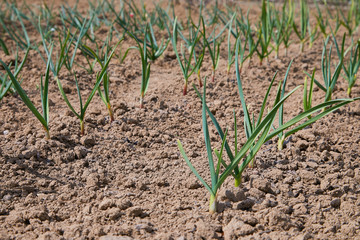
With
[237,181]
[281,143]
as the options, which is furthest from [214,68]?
[237,181]

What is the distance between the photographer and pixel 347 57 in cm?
322

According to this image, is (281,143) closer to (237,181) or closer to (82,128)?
(237,181)

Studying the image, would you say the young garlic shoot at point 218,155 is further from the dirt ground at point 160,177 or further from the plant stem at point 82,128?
the plant stem at point 82,128

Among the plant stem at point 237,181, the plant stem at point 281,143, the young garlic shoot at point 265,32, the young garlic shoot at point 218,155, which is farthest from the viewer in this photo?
the young garlic shoot at point 265,32

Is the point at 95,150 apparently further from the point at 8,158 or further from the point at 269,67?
the point at 269,67

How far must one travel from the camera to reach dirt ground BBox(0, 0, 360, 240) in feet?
5.01

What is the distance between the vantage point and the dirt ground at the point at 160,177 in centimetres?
153

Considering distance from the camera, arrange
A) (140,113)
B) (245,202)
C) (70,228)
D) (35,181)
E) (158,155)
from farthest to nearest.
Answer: (140,113) < (158,155) < (35,181) < (245,202) < (70,228)

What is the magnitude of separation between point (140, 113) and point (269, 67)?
3.83 feet

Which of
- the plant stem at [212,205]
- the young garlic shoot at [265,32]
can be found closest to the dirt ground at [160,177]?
the plant stem at [212,205]

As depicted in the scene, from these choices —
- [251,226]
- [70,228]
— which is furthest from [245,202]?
[70,228]

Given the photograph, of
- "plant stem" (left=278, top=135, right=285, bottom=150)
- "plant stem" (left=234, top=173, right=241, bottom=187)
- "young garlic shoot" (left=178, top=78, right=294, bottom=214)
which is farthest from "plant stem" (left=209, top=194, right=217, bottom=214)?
"plant stem" (left=278, top=135, right=285, bottom=150)

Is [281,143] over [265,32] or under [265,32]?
under

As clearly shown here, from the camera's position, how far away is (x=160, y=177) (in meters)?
1.82
